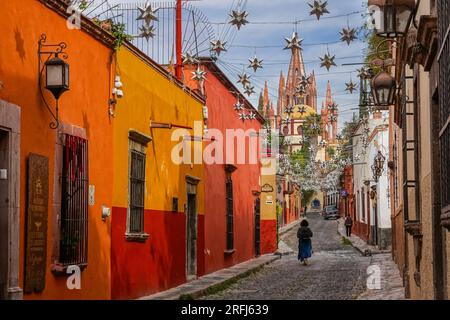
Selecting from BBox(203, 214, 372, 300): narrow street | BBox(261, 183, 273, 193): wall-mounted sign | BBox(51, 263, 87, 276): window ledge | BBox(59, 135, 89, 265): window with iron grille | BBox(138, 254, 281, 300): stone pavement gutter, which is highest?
BBox(261, 183, 273, 193): wall-mounted sign

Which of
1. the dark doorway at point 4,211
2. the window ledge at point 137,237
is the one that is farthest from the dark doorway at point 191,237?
the dark doorway at point 4,211

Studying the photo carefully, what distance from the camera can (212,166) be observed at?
67.4ft

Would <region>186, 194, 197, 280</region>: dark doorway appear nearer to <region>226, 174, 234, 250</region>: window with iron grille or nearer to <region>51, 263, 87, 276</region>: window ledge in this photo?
<region>226, 174, 234, 250</region>: window with iron grille

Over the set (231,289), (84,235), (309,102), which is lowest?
(231,289)

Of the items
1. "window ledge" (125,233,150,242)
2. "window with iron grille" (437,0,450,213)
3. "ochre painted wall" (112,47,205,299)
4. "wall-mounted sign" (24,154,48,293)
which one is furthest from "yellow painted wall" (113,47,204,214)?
"window with iron grille" (437,0,450,213)

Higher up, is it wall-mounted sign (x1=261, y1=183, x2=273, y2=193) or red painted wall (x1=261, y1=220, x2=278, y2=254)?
wall-mounted sign (x1=261, y1=183, x2=273, y2=193)

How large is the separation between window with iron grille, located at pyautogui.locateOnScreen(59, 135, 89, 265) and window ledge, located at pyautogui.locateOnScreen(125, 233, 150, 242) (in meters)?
2.05

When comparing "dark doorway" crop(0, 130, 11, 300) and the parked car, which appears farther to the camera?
the parked car

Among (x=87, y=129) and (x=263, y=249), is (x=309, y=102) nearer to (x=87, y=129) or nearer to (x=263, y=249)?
(x=263, y=249)

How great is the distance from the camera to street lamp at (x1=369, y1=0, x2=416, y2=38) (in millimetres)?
9203

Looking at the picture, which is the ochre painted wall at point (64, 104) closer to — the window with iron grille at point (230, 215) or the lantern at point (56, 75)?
the lantern at point (56, 75)

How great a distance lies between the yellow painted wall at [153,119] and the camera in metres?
12.4

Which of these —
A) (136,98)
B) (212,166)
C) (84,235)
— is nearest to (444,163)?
(84,235)
